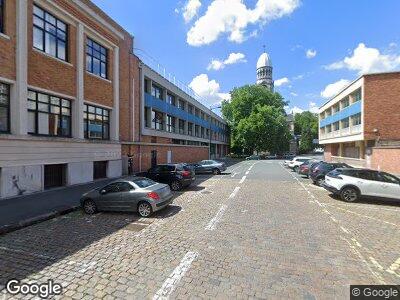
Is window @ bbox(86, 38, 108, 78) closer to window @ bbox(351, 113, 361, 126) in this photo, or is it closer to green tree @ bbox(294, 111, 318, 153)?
window @ bbox(351, 113, 361, 126)

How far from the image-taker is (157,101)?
3130 centimetres

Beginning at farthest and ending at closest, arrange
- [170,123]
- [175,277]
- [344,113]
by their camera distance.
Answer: [344,113]
[170,123]
[175,277]

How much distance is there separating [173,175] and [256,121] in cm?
5280

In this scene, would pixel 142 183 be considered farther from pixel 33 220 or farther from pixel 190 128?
pixel 190 128

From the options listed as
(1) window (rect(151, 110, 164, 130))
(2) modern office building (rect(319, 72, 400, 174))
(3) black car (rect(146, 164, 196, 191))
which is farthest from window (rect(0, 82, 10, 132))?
(2) modern office building (rect(319, 72, 400, 174))

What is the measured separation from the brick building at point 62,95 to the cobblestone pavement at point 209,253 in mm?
5721

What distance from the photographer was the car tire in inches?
374

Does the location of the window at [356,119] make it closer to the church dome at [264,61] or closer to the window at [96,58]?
the window at [96,58]

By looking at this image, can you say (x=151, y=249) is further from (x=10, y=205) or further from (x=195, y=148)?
(x=195, y=148)

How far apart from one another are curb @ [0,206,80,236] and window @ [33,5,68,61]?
915cm

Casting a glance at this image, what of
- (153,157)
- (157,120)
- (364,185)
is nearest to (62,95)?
(153,157)

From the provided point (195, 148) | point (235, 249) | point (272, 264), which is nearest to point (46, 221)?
point (235, 249)

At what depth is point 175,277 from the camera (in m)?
4.99

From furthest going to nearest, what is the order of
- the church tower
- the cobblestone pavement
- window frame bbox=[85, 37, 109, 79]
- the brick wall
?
the church tower < the brick wall < window frame bbox=[85, 37, 109, 79] < the cobblestone pavement
